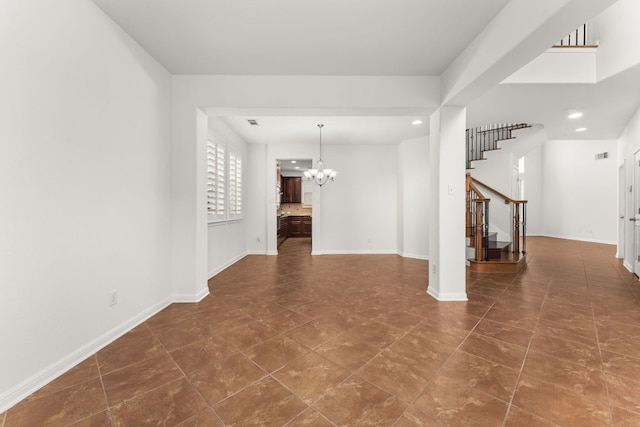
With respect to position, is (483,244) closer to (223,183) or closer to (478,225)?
(478,225)

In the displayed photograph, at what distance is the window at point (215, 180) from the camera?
4183 mm

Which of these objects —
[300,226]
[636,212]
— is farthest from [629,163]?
[300,226]

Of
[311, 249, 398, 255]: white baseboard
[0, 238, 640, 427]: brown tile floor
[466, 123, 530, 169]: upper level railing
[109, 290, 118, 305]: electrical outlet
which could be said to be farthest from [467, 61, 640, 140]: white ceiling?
[109, 290, 118, 305]: electrical outlet

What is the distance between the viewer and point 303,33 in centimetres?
232

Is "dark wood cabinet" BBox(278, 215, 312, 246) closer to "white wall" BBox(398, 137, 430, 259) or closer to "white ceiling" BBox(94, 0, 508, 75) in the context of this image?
"white wall" BBox(398, 137, 430, 259)

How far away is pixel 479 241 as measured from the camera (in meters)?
4.49

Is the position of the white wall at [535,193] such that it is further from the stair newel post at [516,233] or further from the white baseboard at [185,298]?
the white baseboard at [185,298]

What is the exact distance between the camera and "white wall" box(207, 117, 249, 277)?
426cm

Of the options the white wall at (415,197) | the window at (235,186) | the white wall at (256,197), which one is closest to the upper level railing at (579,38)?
the white wall at (415,197)

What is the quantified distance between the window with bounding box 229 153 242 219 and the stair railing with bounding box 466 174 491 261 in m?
4.48

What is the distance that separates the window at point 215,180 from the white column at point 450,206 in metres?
3.40

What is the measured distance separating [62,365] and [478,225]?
537 centimetres

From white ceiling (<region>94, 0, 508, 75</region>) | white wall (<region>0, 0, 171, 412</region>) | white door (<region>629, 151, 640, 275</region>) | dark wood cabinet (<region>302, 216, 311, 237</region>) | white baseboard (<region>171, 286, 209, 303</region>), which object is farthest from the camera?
dark wood cabinet (<region>302, 216, 311, 237</region>)

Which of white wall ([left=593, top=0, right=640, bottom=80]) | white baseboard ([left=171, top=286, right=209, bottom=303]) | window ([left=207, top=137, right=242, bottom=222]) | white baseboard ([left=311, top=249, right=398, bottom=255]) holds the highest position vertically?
white wall ([left=593, top=0, right=640, bottom=80])
